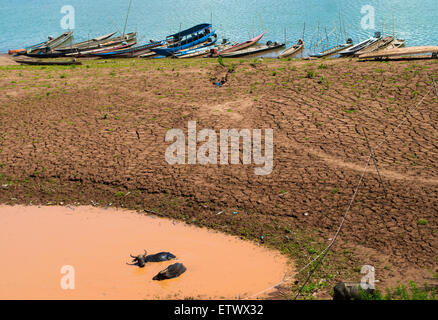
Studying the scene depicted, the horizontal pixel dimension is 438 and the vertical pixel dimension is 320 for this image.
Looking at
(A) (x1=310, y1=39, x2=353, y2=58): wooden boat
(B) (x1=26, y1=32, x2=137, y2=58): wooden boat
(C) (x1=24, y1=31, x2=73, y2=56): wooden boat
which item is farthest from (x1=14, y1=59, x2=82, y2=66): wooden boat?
(A) (x1=310, y1=39, x2=353, y2=58): wooden boat

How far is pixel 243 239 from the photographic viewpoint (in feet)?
32.1

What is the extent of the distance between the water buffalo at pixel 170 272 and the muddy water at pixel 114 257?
0.10 m

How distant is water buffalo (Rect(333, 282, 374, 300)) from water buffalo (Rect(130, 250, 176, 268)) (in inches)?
143

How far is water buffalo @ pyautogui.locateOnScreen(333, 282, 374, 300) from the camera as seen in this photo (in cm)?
703

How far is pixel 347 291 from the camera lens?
7.06 metres

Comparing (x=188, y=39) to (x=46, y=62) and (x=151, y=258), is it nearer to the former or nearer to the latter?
(x=46, y=62)

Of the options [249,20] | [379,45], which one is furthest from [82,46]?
[379,45]

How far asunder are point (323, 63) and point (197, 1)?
37152mm

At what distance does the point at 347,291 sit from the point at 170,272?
343cm

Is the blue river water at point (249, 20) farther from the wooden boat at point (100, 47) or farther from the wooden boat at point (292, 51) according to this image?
the wooden boat at point (292, 51)

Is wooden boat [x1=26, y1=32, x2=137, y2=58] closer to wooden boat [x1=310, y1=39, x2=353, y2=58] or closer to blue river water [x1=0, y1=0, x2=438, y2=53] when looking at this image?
blue river water [x1=0, y1=0, x2=438, y2=53]

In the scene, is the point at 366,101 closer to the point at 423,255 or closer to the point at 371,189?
the point at 371,189

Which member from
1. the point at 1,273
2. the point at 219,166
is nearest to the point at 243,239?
the point at 219,166

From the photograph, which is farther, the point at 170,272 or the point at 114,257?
the point at 114,257
